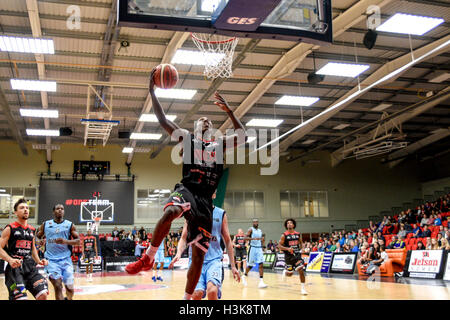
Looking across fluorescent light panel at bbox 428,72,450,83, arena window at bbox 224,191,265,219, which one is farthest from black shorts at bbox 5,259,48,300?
arena window at bbox 224,191,265,219

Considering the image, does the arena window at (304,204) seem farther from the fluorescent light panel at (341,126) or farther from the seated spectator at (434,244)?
the seated spectator at (434,244)

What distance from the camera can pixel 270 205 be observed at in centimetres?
3045

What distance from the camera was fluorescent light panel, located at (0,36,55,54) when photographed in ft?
41.1

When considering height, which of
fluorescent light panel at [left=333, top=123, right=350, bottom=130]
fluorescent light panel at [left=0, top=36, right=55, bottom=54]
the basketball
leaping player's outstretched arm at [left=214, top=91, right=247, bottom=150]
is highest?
fluorescent light panel at [left=333, top=123, right=350, bottom=130]

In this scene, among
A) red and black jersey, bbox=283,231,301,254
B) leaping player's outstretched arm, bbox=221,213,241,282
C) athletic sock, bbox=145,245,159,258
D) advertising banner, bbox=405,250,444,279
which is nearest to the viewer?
athletic sock, bbox=145,245,159,258

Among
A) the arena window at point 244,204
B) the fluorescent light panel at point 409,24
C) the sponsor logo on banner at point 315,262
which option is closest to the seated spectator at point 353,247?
the sponsor logo on banner at point 315,262

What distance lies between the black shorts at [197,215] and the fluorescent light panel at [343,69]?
43.4ft

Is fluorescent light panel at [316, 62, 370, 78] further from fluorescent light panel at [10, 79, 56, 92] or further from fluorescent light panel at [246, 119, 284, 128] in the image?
fluorescent light panel at [10, 79, 56, 92]

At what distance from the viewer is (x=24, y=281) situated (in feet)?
19.5

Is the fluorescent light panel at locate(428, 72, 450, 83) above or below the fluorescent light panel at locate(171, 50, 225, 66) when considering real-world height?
above

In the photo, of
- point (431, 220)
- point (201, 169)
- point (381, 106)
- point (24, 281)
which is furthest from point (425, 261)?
point (201, 169)
